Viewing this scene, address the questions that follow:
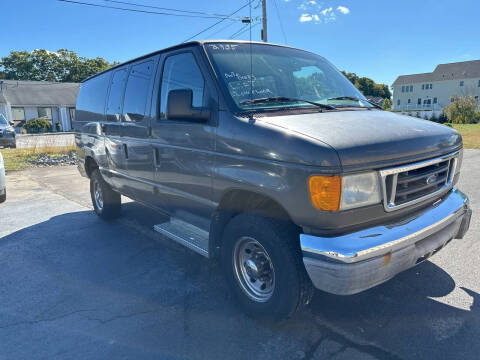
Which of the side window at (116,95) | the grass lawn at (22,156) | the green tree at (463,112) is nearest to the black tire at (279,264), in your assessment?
the side window at (116,95)

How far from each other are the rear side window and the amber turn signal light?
12.9ft

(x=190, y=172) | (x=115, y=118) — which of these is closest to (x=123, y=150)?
(x=115, y=118)

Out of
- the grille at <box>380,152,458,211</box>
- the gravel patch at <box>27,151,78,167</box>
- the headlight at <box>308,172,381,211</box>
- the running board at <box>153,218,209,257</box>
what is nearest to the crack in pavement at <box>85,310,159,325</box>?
the running board at <box>153,218,209,257</box>

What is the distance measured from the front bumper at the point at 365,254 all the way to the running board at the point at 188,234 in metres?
1.16

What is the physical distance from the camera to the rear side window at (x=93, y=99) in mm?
5191

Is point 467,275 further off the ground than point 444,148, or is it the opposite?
point 444,148

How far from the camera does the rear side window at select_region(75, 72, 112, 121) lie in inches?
204

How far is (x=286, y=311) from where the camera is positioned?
2562mm

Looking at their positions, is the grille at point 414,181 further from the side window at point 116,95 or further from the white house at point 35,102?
the white house at point 35,102

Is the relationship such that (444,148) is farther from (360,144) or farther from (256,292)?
(256,292)

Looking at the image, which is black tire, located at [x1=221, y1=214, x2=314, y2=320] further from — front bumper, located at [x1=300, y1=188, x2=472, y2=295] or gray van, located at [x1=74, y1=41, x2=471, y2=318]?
front bumper, located at [x1=300, y1=188, x2=472, y2=295]

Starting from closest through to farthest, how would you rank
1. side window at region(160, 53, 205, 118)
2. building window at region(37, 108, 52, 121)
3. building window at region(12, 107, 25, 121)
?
1. side window at region(160, 53, 205, 118)
2. building window at region(12, 107, 25, 121)
3. building window at region(37, 108, 52, 121)

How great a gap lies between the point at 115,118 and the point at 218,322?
3044 mm

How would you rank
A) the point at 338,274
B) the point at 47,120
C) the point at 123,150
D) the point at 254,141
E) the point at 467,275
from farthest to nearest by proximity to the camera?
the point at 47,120, the point at 123,150, the point at 467,275, the point at 254,141, the point at 338,274
